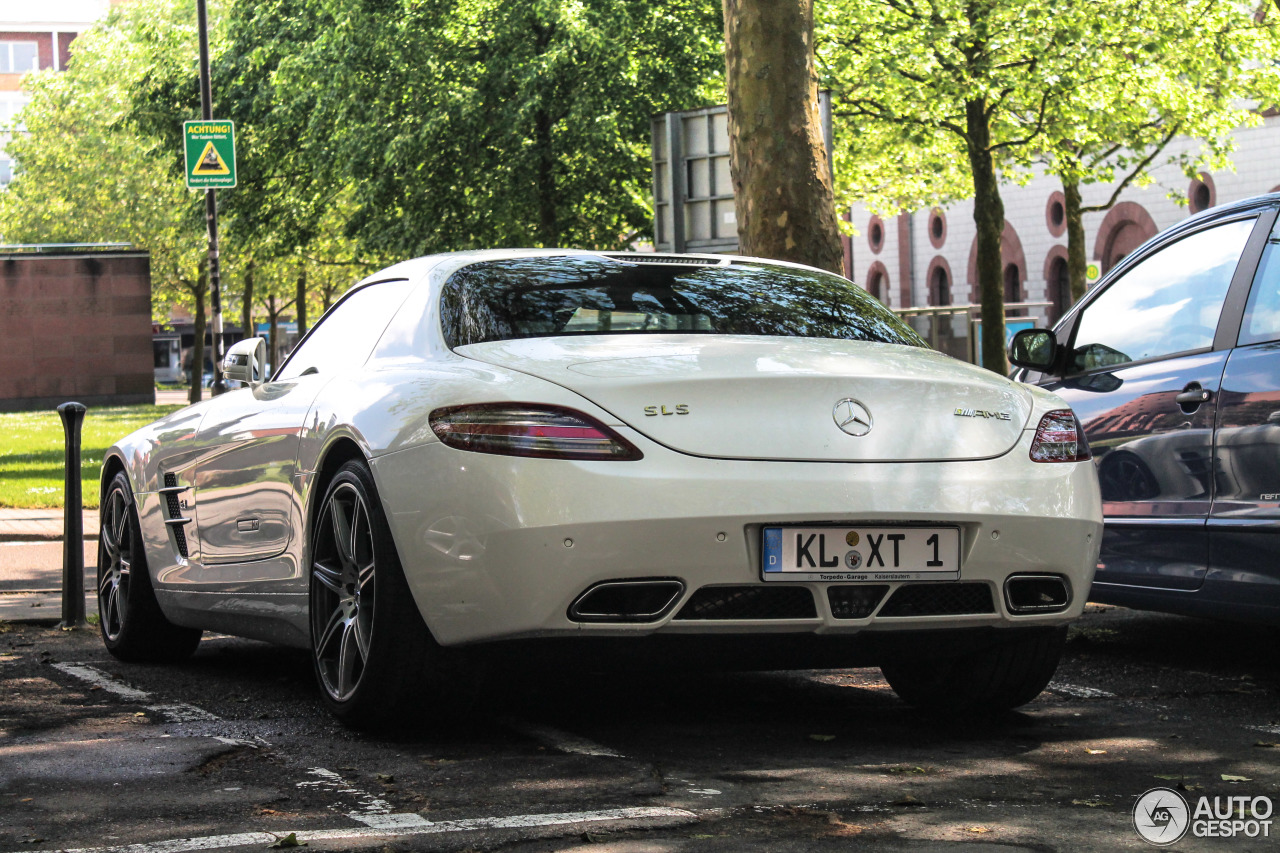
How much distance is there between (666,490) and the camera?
4.03m

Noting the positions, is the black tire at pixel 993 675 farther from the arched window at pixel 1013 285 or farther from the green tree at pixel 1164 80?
the arched window at pixel 1013 285

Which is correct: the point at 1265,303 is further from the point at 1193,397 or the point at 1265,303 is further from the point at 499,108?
the point at 499,108

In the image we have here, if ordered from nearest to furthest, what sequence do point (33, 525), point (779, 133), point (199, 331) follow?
point (779, 133) < point (33, 525) < point (199, 331)

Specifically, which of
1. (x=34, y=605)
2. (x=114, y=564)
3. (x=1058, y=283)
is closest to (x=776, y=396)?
(x=114, y=564)

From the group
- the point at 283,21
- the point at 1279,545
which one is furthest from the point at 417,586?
the point at 283,21

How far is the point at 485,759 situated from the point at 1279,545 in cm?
265

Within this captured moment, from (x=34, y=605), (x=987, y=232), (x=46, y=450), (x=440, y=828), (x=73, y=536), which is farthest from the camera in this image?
(x=987, y=232)

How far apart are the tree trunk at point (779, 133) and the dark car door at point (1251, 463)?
4764 millimetres

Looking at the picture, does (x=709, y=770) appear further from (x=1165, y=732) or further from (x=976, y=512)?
(x=1165, y=732)

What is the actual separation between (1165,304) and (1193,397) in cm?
63

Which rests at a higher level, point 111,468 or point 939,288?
point 939,288

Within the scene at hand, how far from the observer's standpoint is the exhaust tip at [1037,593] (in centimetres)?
442

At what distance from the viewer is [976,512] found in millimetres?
4277

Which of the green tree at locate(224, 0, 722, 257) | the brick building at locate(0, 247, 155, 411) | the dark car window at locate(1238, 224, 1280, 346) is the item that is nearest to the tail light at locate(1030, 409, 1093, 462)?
the dark car window at locate(1238, 224, 1280, 346)
